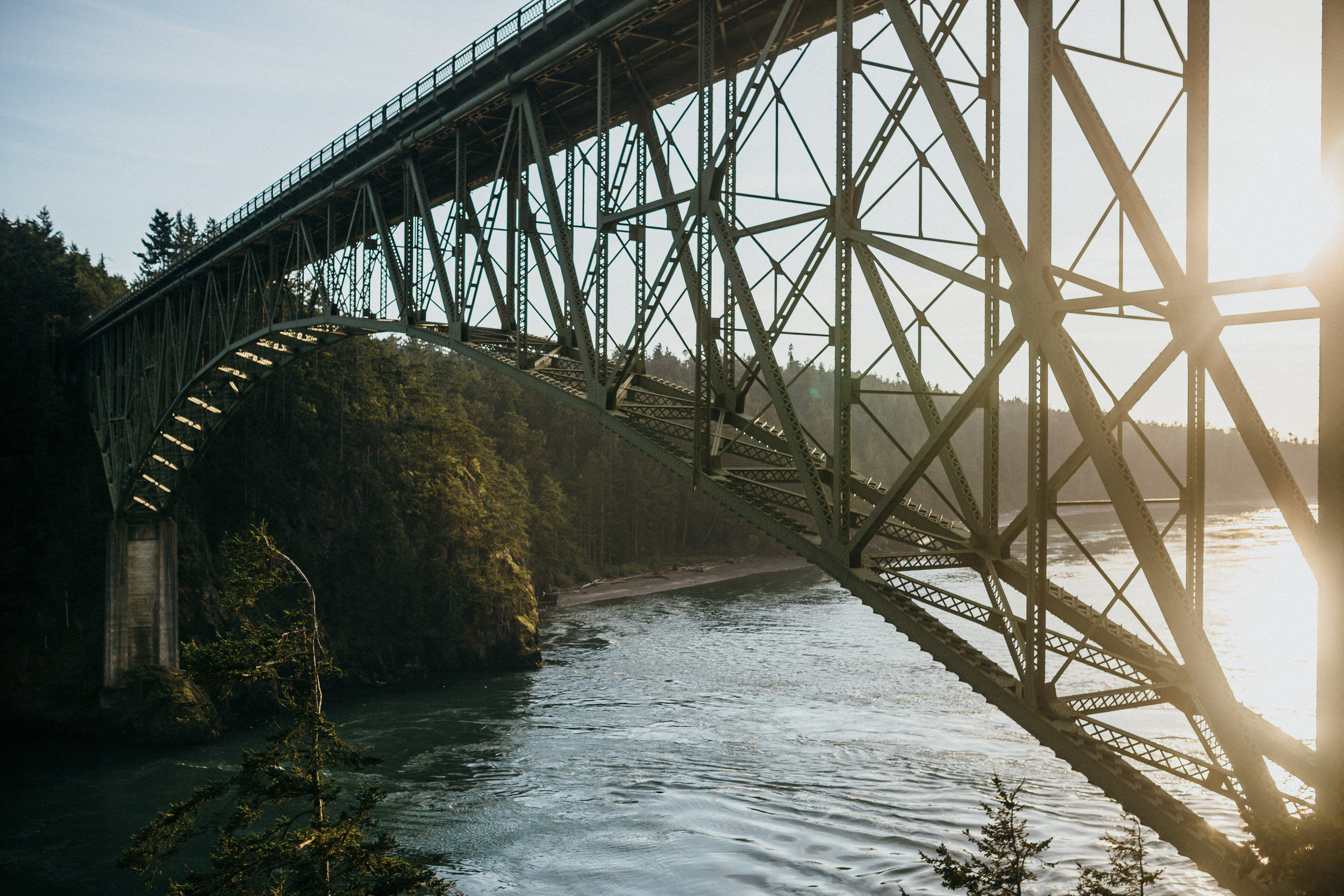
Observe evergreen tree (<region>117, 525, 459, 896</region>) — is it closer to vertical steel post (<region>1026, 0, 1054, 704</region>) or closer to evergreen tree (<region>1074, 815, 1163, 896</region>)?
evergreen tree (<region>1074, 815, 1163, 896</region>)

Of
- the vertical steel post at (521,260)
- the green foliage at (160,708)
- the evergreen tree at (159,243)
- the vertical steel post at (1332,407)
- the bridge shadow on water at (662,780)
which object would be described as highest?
the evergreen tree at (159,243)

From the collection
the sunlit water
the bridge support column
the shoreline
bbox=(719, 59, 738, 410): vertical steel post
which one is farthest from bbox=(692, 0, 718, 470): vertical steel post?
the shoreline

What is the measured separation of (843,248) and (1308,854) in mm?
6221

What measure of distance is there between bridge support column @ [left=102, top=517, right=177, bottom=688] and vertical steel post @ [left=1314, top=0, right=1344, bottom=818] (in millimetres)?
39980

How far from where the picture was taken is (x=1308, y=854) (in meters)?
4.84

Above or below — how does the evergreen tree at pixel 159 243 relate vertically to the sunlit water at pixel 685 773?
above

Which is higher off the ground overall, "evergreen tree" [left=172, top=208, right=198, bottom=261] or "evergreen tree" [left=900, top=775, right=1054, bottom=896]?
"evergreen tree" [left=172, top=208, right=198, bottom=261]

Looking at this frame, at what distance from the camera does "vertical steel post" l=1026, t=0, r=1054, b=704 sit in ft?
23.5

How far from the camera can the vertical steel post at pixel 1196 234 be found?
275 inches

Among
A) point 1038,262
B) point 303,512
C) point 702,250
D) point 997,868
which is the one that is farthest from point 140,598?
point 1038,262

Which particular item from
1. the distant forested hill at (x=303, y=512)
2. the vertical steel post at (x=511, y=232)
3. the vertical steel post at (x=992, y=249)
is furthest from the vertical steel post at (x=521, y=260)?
the distant forested hill at (x=303, y=512)

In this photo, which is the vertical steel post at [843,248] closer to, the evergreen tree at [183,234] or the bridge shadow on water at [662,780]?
the bridge shadow on water at [662,780]

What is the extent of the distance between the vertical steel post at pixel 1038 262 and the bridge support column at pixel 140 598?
125 feet

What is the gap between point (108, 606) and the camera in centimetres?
3759
